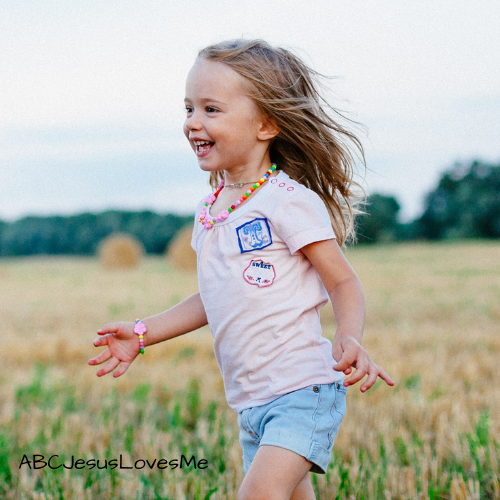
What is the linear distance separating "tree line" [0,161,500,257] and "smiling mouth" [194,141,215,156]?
22.0m

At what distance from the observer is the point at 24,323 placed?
7.99m

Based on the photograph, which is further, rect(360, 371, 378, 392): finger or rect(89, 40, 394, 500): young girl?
rect(89, 40, 394, 500): young girl

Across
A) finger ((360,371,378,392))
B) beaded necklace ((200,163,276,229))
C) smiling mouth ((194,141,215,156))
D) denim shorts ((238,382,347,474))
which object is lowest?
denim shorts ((238,382,347,474))

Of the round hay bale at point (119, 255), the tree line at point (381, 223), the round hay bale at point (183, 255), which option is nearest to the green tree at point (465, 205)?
the tree line at point (381, 223)

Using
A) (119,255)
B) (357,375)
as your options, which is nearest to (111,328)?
(357,375)

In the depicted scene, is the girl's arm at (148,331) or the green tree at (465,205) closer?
the girl's arm at (148,331)

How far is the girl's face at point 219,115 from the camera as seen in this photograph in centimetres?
217

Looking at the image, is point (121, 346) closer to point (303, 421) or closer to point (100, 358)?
point (100, 358)

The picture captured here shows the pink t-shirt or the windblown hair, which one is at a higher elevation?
the windblown hair

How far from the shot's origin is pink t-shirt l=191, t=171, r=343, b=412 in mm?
2076

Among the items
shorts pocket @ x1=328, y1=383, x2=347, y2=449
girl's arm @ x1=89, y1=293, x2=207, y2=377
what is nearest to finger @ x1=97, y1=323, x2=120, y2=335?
girl's arm @ x1=89, y1=293, x2=207, y2=377

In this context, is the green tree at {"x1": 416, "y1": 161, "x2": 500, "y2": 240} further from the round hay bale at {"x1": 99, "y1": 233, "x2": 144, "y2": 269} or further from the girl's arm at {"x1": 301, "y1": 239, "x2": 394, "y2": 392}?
the girl's arm at {"x1": 301, "y1": 239, "x2": 394, "y2": 392}

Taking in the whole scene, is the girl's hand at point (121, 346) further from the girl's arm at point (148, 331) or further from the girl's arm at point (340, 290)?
the girl's arm at point (340, 290)

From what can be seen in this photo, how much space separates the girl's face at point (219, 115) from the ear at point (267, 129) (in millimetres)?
18
